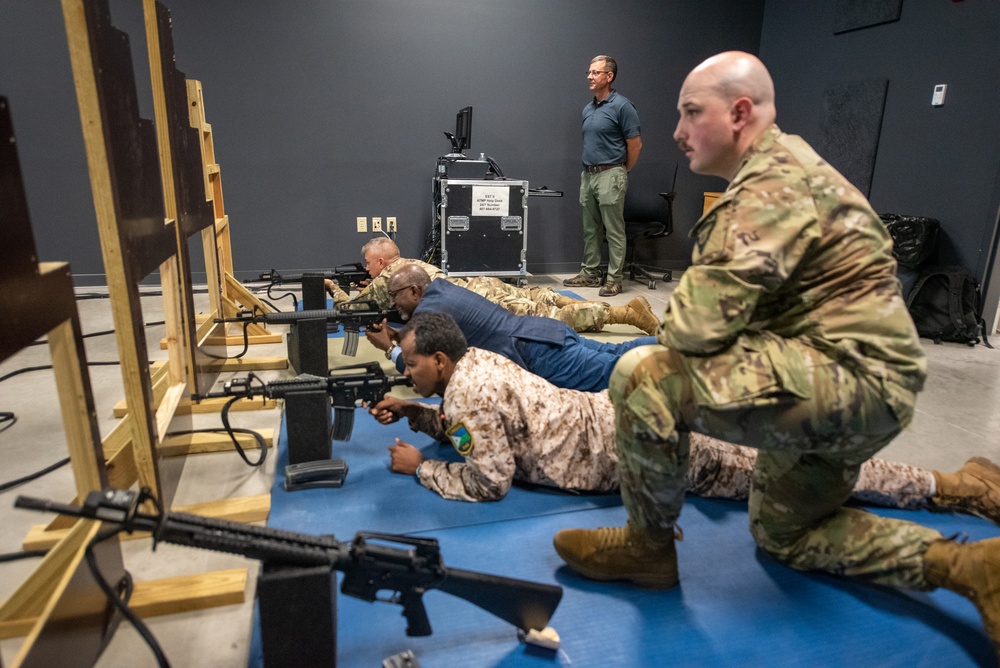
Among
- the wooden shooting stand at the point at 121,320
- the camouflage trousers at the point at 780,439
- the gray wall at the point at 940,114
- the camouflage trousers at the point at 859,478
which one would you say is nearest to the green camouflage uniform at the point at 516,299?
the wooden shooting stand at the point at 121,320

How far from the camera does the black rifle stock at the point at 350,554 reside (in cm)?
115

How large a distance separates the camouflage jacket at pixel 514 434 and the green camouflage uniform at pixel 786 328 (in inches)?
20.7

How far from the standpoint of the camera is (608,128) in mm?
5754

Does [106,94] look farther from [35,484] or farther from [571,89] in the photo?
[571,89]

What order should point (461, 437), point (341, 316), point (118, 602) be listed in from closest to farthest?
point (118, 602)
point (461, 437)
point (341, 316)

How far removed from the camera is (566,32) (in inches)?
246

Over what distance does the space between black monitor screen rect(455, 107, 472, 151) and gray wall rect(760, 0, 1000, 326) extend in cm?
353

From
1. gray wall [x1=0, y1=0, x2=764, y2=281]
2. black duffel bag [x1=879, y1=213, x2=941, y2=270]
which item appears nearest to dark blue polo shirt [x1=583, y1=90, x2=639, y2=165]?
gray wall [x1=0, y1=0, x2=764, y2=281]

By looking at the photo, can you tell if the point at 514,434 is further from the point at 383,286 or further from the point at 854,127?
the point at 854,127

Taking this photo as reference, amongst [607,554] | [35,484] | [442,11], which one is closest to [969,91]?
[442,11]

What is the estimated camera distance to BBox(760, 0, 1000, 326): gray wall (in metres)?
4.54

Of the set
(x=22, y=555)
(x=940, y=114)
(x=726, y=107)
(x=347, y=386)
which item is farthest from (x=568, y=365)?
(x=940, y=114)

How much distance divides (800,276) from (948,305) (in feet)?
12.9

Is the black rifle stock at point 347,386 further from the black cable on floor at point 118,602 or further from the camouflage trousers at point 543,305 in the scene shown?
the camouflage trousers at point 543,305
